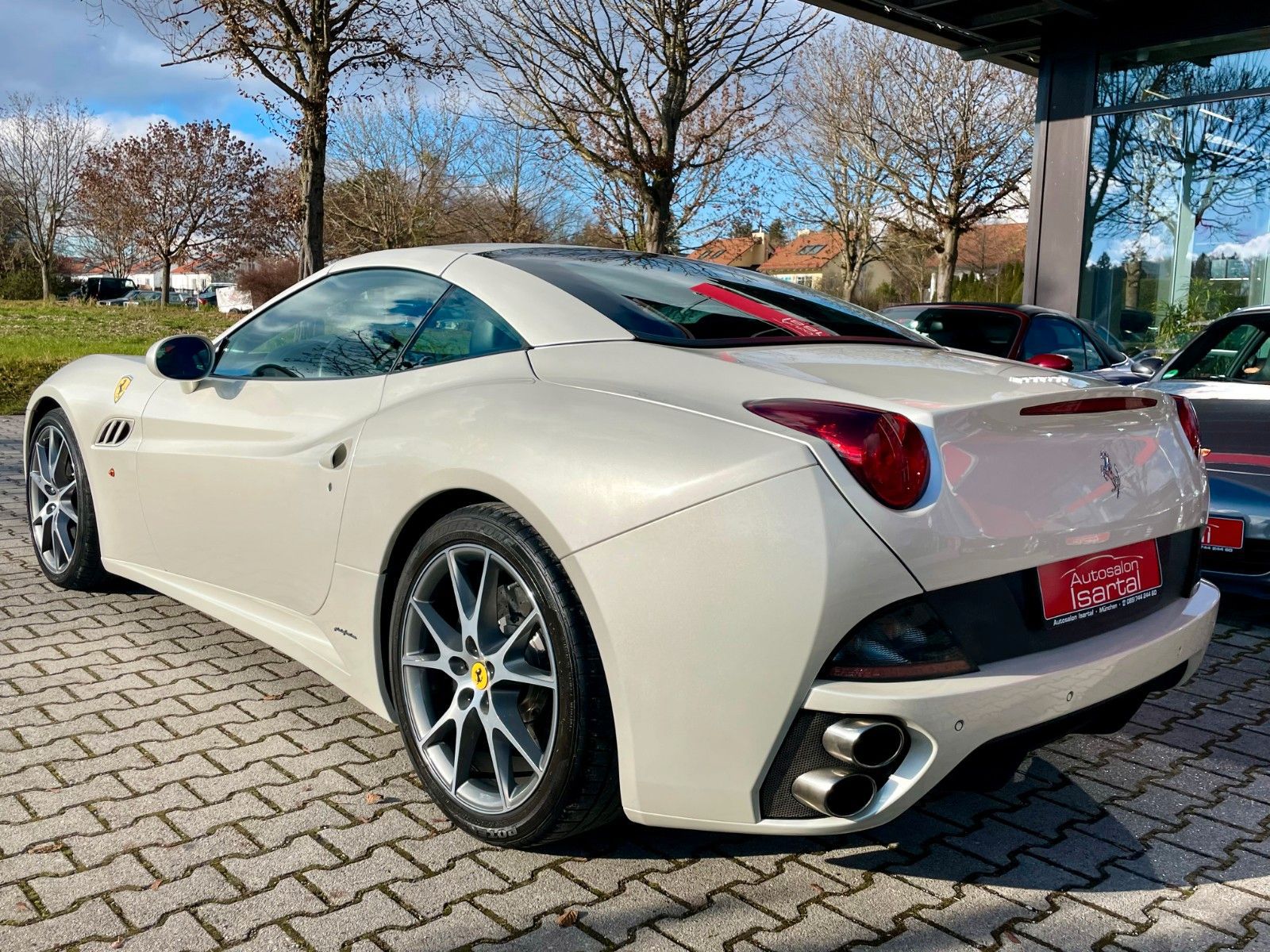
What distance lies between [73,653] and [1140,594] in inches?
134

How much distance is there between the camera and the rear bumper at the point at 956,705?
209 cm

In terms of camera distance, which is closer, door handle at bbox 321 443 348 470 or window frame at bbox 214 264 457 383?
door handle at bbox 321 443 348 470

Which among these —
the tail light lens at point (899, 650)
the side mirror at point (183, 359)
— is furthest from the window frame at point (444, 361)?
the tail light lens at point (899, 650)

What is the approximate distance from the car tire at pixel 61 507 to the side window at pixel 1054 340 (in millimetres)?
6867

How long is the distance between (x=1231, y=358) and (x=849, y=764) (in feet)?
15.7

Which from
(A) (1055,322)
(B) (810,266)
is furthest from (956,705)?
(B) (810,266)

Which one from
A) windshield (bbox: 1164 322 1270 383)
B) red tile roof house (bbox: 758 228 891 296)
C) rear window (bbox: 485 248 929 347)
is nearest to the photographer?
rear window (bbox: 485 248 929 347)

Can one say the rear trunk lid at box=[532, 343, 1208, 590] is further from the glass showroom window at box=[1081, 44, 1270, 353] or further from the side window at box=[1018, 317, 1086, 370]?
the glass showroom window at box=[1081, 44, 1270, 353]

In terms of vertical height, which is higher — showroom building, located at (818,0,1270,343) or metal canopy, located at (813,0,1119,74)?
metal canopy, located at (813,0,1119,74)

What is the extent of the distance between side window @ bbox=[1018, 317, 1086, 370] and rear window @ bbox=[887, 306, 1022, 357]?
0.14 m

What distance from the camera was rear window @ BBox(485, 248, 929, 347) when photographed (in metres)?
2.82

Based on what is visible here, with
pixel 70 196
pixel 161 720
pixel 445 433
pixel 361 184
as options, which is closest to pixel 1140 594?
pixel 445 433

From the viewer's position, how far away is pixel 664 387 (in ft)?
7.91

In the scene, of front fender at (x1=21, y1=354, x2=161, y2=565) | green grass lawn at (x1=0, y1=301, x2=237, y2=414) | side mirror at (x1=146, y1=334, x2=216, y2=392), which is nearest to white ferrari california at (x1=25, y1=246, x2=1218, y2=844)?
side mirror at (x1=146, y1=334, x2=216, y2=392)
